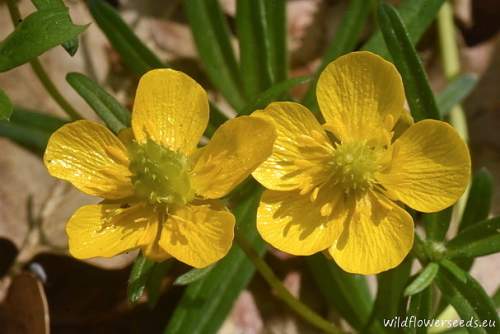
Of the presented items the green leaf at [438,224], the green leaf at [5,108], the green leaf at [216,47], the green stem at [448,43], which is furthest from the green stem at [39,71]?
the green stem at [448,43]

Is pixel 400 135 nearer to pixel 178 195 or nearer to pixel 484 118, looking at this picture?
pixel 178 195

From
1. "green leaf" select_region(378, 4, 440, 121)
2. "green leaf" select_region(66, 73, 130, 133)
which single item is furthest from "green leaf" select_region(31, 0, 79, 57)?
"green leaf" select_region(378, 4, 440, 121)

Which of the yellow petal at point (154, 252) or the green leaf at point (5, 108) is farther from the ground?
the green leaf at point (5, 108)

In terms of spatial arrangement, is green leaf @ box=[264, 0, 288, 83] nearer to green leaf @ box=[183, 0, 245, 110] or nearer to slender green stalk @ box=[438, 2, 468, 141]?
green leaf @ box=[183, 0, 245, 110]

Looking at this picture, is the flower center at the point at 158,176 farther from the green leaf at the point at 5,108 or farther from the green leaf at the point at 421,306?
the green leaf at the point at 421,306

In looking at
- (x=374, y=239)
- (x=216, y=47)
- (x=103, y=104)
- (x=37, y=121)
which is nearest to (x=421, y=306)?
(x=374, y=239)

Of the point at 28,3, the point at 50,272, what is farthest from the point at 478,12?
the point at 50,272
